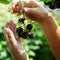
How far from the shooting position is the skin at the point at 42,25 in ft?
4.07

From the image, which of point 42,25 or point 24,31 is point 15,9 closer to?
point 24,31

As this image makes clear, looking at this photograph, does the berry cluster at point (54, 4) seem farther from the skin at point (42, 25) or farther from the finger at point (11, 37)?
the finger at point (11, 37)

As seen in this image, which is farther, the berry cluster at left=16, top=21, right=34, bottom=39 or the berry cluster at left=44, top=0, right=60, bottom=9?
the berry cluster at left=44, top=0, right=60, bottom=9

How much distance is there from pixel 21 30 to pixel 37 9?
0.12m

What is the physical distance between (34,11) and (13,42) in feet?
0.48

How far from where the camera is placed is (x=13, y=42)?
1.25 metres

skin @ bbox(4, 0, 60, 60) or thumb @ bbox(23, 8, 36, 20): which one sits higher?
thumb @ bbox(23, 8, 36, 20)

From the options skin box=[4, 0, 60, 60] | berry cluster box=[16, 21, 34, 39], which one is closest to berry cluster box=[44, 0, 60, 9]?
skin box=[4, 0, 60, 60]

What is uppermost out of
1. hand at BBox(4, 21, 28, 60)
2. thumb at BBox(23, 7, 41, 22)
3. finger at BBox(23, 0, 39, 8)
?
finger at BBox(23, 0, 39, 8)

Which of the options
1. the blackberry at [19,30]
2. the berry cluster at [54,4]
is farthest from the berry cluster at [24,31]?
the berry cluster at [54,4]

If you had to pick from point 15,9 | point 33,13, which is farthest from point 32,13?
point 15,9

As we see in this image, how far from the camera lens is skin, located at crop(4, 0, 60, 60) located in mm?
1239

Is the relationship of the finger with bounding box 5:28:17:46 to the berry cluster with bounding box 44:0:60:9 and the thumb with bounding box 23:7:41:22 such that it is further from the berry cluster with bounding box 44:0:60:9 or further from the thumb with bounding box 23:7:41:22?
the berry cluster with bounding box 44:0:60:9

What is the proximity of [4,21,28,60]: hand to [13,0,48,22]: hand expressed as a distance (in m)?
0.08
